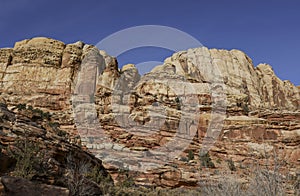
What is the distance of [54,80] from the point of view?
44.8m

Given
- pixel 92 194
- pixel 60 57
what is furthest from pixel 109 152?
pixel 60 57

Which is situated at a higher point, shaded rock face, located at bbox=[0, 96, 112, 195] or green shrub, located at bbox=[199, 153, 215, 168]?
green shrub, located at bbox=[199, 153, 215, 168]

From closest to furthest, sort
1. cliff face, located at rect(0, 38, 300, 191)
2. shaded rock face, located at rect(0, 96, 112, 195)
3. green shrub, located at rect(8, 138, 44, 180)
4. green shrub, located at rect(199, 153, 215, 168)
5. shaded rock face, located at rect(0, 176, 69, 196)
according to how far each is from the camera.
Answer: shaded rock face, located at rect(0, 176, 69, 196), shaded rock face, located at rect(0, 96, 112, 195), green shrub, located at rect(8, 138, 44, 180), green shrub, located at rect(199, 153, 215, 168), cliff face, located at rect(0, 38, 300, 191)

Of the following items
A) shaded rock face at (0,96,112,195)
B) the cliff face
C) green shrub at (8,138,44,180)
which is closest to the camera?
shaded rock face at (0,96,112,195)

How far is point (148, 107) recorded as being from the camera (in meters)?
38.3

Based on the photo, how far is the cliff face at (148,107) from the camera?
3291 cm

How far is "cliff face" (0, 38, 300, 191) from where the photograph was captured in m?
32.9

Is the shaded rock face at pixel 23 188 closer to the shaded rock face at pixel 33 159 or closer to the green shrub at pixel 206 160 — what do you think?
the shaded rock face at pixel 33 159

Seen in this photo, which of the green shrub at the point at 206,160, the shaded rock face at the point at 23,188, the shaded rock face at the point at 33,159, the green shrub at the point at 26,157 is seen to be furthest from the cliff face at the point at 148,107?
the shaded rock face at the point at 23,188

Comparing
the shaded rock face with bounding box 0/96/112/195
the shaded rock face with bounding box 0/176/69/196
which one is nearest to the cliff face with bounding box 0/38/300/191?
the shaded rock face with bounding box 0/96/112/195

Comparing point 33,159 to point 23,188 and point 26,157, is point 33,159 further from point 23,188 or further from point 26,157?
point 23,188

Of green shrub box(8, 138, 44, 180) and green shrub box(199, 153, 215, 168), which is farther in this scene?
green shrub box(199, 153, 215, 168)

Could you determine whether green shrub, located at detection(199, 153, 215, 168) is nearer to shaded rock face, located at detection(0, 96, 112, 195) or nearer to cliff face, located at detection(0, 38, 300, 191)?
cliff face, located at detection(0, 38, 300, 191)

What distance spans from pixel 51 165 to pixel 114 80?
3311cm
